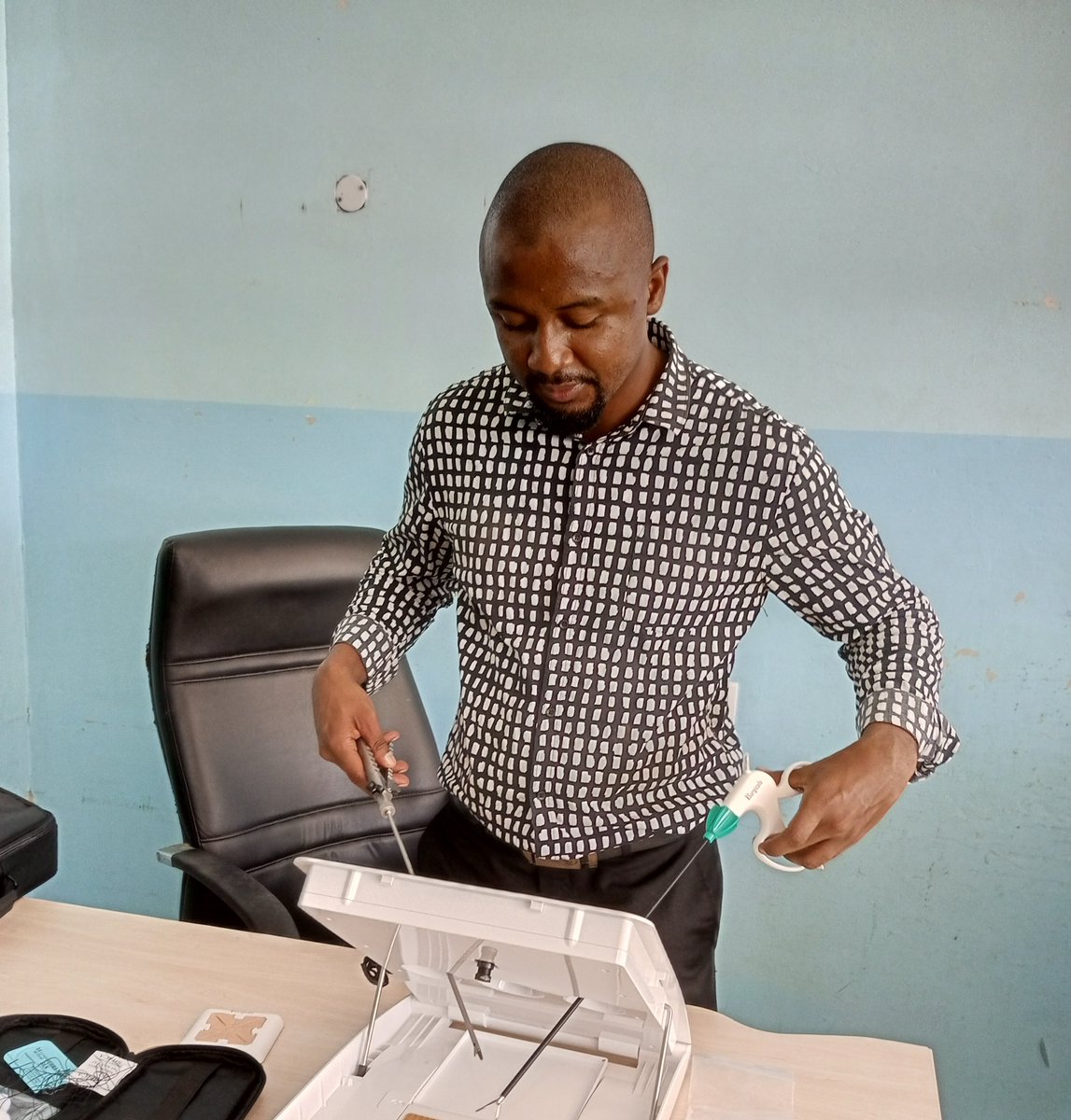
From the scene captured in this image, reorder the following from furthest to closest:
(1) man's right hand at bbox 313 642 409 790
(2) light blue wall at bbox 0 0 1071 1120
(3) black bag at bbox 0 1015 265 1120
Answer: (2) light blue wall at bbox 0 0 1071 1120, (1) man's right hand at bbox 313 642 409 790, (3) black bag at bbox 0 1015 265 1120

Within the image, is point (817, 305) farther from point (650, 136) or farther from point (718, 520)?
point (718, 520)

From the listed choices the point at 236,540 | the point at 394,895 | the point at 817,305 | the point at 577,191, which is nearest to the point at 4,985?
the point at 394,895

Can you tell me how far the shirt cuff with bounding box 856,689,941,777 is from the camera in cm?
109

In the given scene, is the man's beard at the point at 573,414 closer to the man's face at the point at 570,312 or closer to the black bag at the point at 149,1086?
the man's face at the point at 570,312

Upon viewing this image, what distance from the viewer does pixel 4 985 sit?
1.27 metres

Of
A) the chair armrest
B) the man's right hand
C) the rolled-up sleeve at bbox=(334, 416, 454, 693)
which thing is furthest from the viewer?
Result: the chair armrest

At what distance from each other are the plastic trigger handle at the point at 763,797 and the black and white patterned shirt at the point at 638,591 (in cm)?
27

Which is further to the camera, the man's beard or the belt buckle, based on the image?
the belt buckle

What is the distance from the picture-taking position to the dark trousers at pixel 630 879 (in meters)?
1.35

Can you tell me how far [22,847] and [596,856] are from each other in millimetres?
702

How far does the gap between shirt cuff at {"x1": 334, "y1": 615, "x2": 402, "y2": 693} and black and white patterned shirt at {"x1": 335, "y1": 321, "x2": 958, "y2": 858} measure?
0.42ft

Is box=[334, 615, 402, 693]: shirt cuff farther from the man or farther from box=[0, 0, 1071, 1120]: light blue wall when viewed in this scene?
box=[0, 0, 1071, 1120]: light blue wall

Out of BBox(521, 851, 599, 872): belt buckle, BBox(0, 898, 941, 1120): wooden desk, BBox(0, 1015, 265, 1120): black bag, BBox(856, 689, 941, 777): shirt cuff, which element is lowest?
BBox(0, 898, 941, 1120): wooden desk

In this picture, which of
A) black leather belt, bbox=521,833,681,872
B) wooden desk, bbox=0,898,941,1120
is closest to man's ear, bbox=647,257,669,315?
black leather belt, bbox=521,833,681,872
